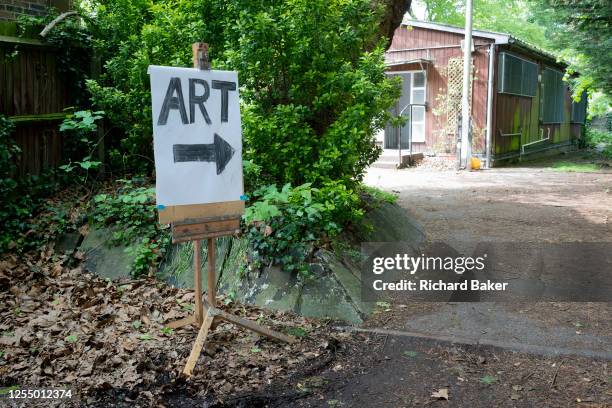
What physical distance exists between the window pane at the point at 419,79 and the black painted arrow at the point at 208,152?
1576cm

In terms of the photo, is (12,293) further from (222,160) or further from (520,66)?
(520,66)

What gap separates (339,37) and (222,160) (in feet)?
7.68

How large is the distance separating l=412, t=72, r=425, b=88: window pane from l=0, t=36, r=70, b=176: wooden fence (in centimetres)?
1373

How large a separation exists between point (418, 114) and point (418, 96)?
591mm

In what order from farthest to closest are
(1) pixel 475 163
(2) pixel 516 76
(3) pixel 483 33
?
(2) pixel 516 76 < (3) pixel 483 33 < (1) pixel 475 163

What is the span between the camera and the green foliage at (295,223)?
16.5 feet

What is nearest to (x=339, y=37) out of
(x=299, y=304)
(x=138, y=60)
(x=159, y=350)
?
(x=138, y=60)

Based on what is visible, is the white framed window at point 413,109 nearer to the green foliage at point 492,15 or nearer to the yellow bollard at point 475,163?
the yellow bollard at point 475,163

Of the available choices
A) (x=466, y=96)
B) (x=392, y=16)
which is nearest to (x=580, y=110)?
(x=466, y=96)

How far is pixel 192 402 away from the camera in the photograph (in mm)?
3363

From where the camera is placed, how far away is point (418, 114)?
61.9 feet

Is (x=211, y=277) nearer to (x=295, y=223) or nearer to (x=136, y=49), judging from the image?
(x=295, y=223)

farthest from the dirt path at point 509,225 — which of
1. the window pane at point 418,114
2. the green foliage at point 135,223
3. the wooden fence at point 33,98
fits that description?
the wooden fence at point 33,98

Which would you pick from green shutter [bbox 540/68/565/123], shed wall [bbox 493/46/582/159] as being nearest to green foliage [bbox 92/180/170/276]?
shed wall [bbox 493/46/582/159]
